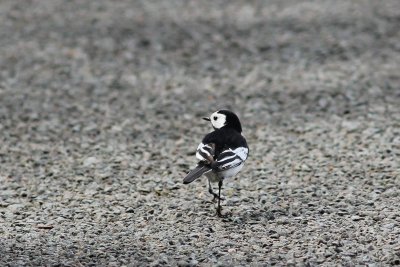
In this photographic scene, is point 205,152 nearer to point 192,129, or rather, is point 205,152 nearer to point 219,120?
point 219,120

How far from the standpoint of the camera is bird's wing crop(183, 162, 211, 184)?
791cm

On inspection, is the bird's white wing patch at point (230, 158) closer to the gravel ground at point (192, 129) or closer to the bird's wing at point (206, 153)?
the bird's wing at point (206, 153)

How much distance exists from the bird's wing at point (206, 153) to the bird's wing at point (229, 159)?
0.07 meters

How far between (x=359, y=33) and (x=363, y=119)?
3767 mm


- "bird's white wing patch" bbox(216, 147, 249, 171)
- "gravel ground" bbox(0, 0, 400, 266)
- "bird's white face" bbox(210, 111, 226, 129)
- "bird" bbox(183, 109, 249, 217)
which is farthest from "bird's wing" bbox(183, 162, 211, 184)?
"bird's white face" bbox(210, 111, 226, 129)

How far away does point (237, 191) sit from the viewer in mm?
9352

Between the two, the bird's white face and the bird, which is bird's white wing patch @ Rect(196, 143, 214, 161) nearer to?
the bird

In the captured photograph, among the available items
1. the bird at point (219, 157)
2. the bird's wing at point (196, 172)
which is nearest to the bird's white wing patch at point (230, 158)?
the bird at point (219, 157)

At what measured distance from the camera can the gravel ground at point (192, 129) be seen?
7887 mm

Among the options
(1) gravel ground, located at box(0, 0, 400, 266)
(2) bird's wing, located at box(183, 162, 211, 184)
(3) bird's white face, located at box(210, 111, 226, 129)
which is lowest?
(1) gravel ground, located at box(0, 0, 400, 266)

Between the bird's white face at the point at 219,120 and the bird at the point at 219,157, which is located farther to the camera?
the bird's white face at the point at 219,120

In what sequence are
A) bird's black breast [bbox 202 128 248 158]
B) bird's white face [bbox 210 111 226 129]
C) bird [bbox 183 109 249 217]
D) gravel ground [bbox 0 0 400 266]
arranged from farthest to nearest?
bird's white face [bbox 210 111 226 129] → bird's black breast [bbox 202 128 248 158] → bird [bbox 183 109 249 217] → gravel ground [bbox 0 0 400 266]

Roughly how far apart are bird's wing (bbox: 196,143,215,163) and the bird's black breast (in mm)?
41

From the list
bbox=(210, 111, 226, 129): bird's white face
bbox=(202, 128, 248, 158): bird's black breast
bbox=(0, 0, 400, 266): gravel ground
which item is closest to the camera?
bbox=(0, 0, 400, 266): gravel ground
